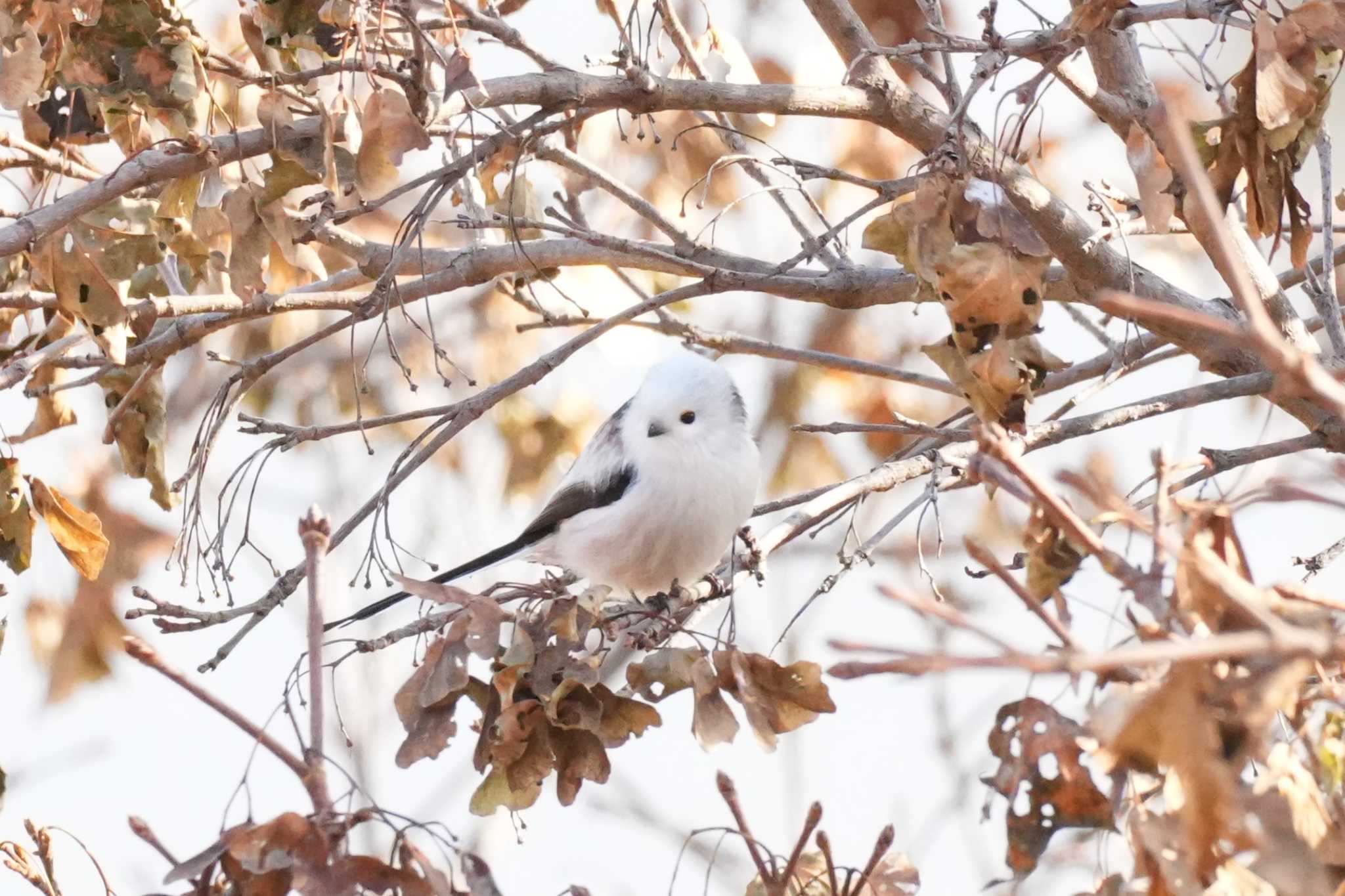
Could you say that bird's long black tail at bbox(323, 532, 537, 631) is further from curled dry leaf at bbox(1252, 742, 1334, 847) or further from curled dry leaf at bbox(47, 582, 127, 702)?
curled dry leaf at bbox(1252, 742, 1334, 847)

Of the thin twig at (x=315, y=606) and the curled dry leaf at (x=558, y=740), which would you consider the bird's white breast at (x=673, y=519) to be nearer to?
the curled dry leaf at (x=558, y=740)

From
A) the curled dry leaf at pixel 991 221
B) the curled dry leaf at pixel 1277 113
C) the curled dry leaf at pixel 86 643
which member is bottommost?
the curled dry leaf at pixel 991 221

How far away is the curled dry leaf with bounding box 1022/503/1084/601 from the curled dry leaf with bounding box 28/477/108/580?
1.81 meters

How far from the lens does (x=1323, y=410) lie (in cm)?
274

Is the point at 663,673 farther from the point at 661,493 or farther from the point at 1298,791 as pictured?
the point at 661,493

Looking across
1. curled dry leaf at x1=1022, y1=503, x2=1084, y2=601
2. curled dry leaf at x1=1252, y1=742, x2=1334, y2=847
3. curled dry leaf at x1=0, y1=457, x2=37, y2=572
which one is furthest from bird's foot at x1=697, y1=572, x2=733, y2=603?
curled dry leaf at x1=1252, y1=742, x2=1334, y2=847

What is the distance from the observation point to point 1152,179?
2.23 meters

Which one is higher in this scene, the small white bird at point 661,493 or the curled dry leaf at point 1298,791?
the small white bird at point 661,493

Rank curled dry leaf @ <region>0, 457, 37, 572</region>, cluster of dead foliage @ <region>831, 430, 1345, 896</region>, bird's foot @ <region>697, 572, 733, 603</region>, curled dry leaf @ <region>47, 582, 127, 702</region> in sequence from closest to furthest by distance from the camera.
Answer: cluster of dead foliage @ <region>831, 430, 1345, 896</region>
curled dry leaf @ <region>0, 457, 37, 572</region>
bird's foot @ <region>697, 572, 733, 603</region>
curled dry leaf @ <region>47, 582, 127, 702</region>

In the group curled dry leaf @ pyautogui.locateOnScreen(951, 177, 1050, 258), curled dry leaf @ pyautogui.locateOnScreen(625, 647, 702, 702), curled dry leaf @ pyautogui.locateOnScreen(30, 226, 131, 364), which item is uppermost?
curled dry leaf @ pyautogui.locateOnScreen(30, 226, 131, 364)

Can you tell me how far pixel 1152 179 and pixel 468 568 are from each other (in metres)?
2.37

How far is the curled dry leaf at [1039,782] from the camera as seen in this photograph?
162 cm

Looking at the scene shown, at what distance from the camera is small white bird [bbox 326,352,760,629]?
3.93 metres

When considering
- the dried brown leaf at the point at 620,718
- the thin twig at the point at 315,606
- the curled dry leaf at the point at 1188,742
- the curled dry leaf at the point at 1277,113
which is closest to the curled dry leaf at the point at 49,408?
the dried brown leaf at the point at 620,718
